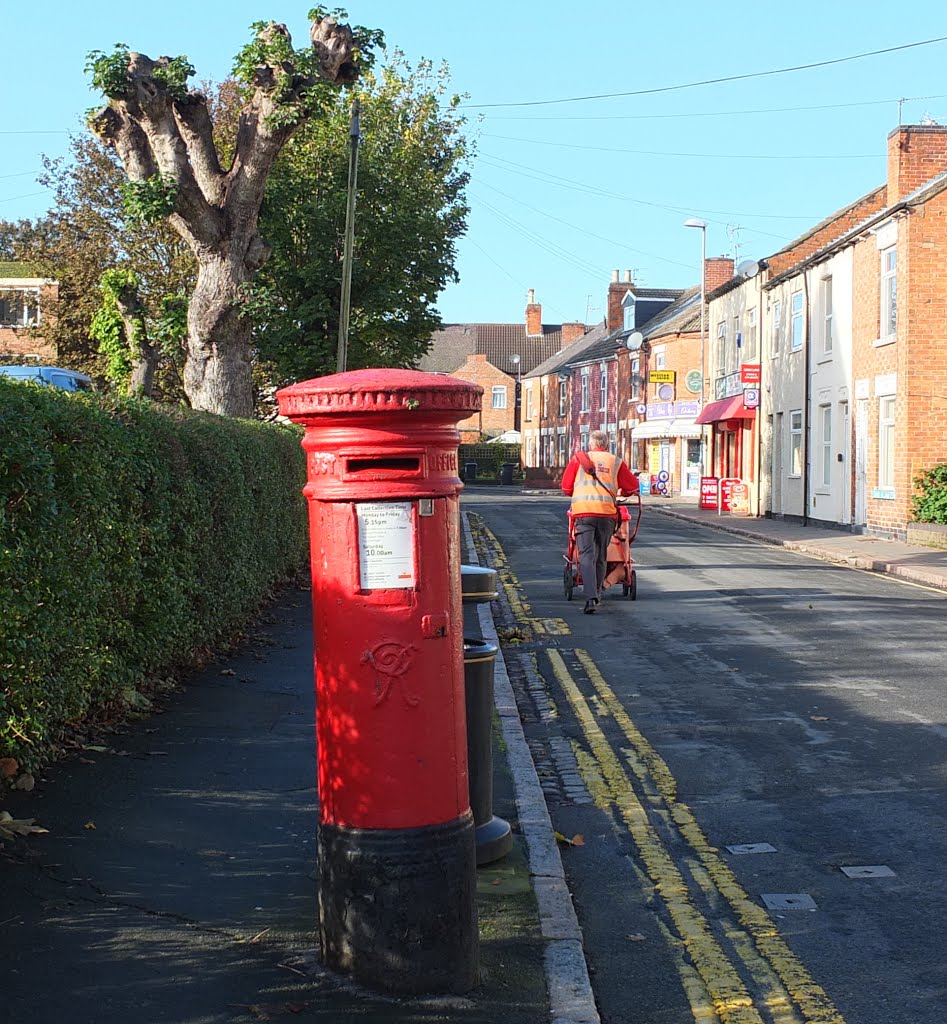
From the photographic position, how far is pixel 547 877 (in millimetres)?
5277

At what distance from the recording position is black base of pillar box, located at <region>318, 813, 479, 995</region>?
4105mm

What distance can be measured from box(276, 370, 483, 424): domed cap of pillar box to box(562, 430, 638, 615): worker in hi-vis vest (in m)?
10.1

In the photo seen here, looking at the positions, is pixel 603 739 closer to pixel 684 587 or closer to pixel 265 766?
pixel 265 766

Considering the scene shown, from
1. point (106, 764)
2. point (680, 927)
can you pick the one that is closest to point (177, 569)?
point (106, 764)

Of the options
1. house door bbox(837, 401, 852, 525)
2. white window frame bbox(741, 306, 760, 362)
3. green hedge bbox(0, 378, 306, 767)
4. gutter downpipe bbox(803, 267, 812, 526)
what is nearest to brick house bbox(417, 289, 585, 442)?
white window frame bbox(741, 306, 760, 362)

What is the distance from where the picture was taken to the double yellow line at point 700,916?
4.21 m

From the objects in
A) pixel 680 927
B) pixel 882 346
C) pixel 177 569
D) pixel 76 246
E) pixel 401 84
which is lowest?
pixel 680 927

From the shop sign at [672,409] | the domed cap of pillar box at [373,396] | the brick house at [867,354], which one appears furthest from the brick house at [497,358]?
the domed cap of pillar box at [373,396]

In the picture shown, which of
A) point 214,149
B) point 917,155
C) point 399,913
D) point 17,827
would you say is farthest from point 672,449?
point 399,913

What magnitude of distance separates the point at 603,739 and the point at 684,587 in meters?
9.37

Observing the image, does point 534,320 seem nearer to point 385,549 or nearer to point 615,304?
point 615,304

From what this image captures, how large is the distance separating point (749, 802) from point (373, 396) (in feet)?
12.0

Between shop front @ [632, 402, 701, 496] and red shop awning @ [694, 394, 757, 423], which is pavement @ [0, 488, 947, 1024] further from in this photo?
shop front @ [632, 402, 701, 496]

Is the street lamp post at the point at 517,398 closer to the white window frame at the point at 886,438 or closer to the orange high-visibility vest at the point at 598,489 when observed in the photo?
the white window frame at the point at 886,438
